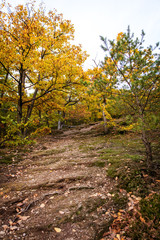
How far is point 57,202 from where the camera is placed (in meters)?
3.12

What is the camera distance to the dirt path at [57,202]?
2332mm

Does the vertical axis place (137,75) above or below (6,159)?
above

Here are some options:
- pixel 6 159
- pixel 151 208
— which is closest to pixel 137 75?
pixel 151 208

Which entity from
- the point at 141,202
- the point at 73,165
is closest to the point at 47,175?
the point at 73,165

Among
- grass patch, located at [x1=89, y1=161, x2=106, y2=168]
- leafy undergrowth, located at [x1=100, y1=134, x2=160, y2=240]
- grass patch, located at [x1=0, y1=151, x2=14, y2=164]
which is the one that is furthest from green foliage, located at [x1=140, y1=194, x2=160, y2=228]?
grass patch, located at [x1=0, y1=151, x2=14, y2=164]

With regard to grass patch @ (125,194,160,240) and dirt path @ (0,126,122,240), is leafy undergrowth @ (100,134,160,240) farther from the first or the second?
dirt path @ (0,126,122,240)

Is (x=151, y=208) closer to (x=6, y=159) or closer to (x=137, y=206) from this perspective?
(x=137, y=206)

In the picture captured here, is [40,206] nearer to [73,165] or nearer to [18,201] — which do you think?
[18,201]

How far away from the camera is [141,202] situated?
2.56m

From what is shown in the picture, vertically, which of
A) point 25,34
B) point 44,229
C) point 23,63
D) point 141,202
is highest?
Answer: point 25,34

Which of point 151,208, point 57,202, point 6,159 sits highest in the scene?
point 6,159

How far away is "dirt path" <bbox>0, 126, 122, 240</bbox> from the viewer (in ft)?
7.65

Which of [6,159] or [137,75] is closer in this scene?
[137,75]

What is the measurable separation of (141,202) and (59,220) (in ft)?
6.18
